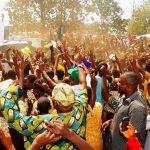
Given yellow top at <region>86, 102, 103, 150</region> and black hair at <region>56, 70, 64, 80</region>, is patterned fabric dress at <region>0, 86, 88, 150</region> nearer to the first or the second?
yellow top at <region>86, 102, 103, 150</region>

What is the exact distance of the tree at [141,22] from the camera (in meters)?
52.5

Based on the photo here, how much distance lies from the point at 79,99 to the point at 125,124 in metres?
0.91

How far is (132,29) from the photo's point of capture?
2105 inches

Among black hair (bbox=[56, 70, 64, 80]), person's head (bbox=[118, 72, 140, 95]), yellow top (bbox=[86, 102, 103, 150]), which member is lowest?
yellow top (bbox=[86, 102, 103, 150])

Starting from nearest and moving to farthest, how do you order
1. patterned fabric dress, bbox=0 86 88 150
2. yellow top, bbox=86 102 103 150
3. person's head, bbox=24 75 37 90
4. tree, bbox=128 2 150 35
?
patterned fabric dress, bbox=0 86 88 150 < yellow top, bbox=86 102 103 150 < person's head, bbox=24 75 37 90 < tree, bbox=128 2 150 35

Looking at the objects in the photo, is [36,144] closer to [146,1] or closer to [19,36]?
[19,36]

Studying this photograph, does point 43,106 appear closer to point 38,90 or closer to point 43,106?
point 43,106

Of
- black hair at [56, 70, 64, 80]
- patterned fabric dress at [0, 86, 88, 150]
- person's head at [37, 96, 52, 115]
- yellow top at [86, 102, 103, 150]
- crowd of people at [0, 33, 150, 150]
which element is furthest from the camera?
black hair at [56, 70, 64, 80]

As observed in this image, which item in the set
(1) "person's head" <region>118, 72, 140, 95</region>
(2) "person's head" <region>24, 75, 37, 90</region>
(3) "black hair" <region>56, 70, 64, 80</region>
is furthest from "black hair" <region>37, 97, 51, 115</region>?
(3) "black hair" <region>56, 70, 64, 80</region>

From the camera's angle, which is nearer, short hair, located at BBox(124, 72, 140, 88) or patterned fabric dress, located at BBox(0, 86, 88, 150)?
patterned fabric dress, located at BBox(0, 86, 88, 150)

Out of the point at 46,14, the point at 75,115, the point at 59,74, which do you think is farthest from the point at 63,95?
the point at 46,14

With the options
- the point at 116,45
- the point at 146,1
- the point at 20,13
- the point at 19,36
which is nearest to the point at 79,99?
the point at 116,45

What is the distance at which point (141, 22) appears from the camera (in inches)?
2121

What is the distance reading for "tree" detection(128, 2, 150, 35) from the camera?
172 feet
